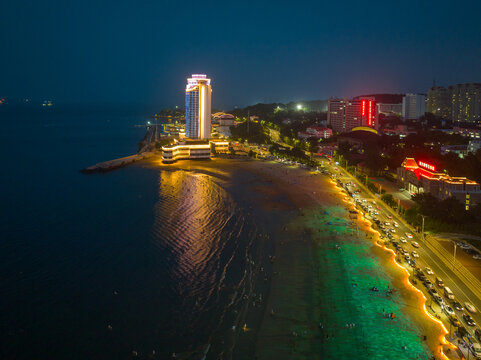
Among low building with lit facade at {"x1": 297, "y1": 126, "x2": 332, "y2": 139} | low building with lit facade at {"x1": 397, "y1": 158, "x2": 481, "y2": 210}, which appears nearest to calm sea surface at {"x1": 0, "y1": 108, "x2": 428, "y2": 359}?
low building with lit facade at {"x1": 397, "y1": 158, "x2": 481, "y2": 210}

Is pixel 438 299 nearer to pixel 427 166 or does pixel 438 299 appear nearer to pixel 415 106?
pixel 427 166

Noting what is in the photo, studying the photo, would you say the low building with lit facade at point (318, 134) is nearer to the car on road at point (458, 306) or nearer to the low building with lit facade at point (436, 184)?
the low building with lit facade at point (436, 184)

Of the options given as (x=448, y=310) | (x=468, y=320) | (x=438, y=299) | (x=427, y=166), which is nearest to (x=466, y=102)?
(x=427, y=166)

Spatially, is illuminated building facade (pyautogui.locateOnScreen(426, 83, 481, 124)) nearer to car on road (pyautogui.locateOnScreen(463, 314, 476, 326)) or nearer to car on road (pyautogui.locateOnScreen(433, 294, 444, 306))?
car on road (pyautogui.locateOnScreen(433, 294, 444, 306))

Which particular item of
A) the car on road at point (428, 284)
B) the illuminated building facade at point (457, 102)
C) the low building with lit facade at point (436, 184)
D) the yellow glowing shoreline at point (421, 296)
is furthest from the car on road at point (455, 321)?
the illuminated building facade at point (457, 102)

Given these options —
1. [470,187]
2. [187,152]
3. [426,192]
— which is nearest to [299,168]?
[187,152]
